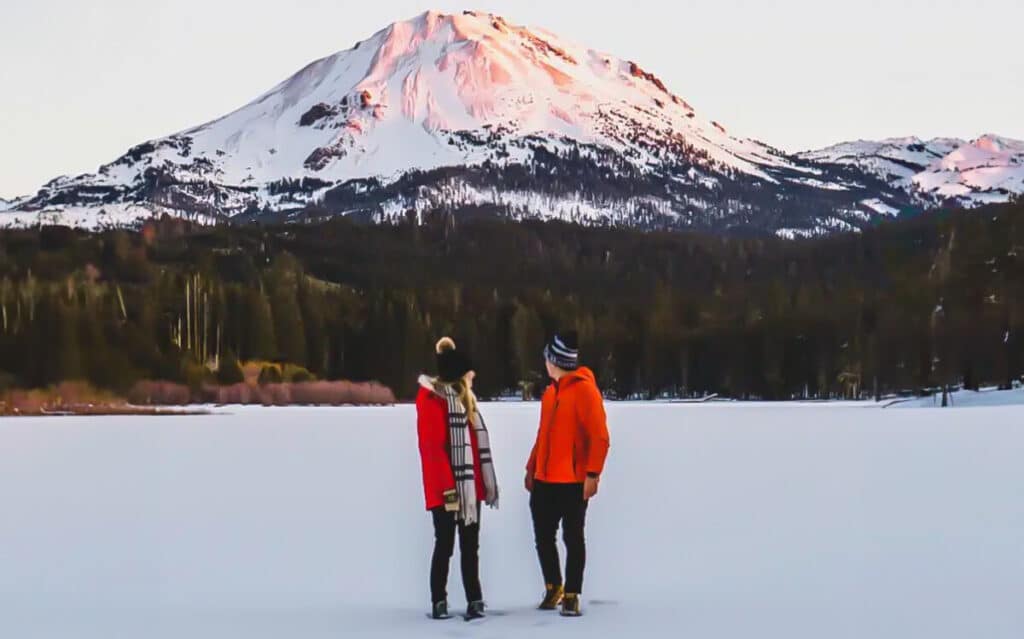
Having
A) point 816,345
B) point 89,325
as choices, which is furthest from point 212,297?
point 816,345

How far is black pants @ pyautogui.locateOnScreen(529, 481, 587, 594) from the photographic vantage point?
9969 millimetres

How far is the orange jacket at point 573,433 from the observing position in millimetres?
9844

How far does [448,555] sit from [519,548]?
12.8ft

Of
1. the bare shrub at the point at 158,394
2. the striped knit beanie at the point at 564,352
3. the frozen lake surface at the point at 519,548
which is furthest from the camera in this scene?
the bare shrub at the point at 158,394

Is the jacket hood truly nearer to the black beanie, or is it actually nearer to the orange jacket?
the orange jacket

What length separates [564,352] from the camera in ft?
33.3

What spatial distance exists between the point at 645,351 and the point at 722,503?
9141 centimetres

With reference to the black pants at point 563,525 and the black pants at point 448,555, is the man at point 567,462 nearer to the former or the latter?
the black pants at point 563,525

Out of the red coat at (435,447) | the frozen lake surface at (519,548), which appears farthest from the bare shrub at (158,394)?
the red coat at (435,447)

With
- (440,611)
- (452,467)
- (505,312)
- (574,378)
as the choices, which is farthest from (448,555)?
(505,312)

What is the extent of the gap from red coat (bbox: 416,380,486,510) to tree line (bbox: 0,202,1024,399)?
183 feet

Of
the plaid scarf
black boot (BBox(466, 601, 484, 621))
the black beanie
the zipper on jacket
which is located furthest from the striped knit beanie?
black boot (BBox(466, 601, 484, 621))

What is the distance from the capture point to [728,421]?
46906 mm

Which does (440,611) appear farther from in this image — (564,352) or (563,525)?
(564,352)
